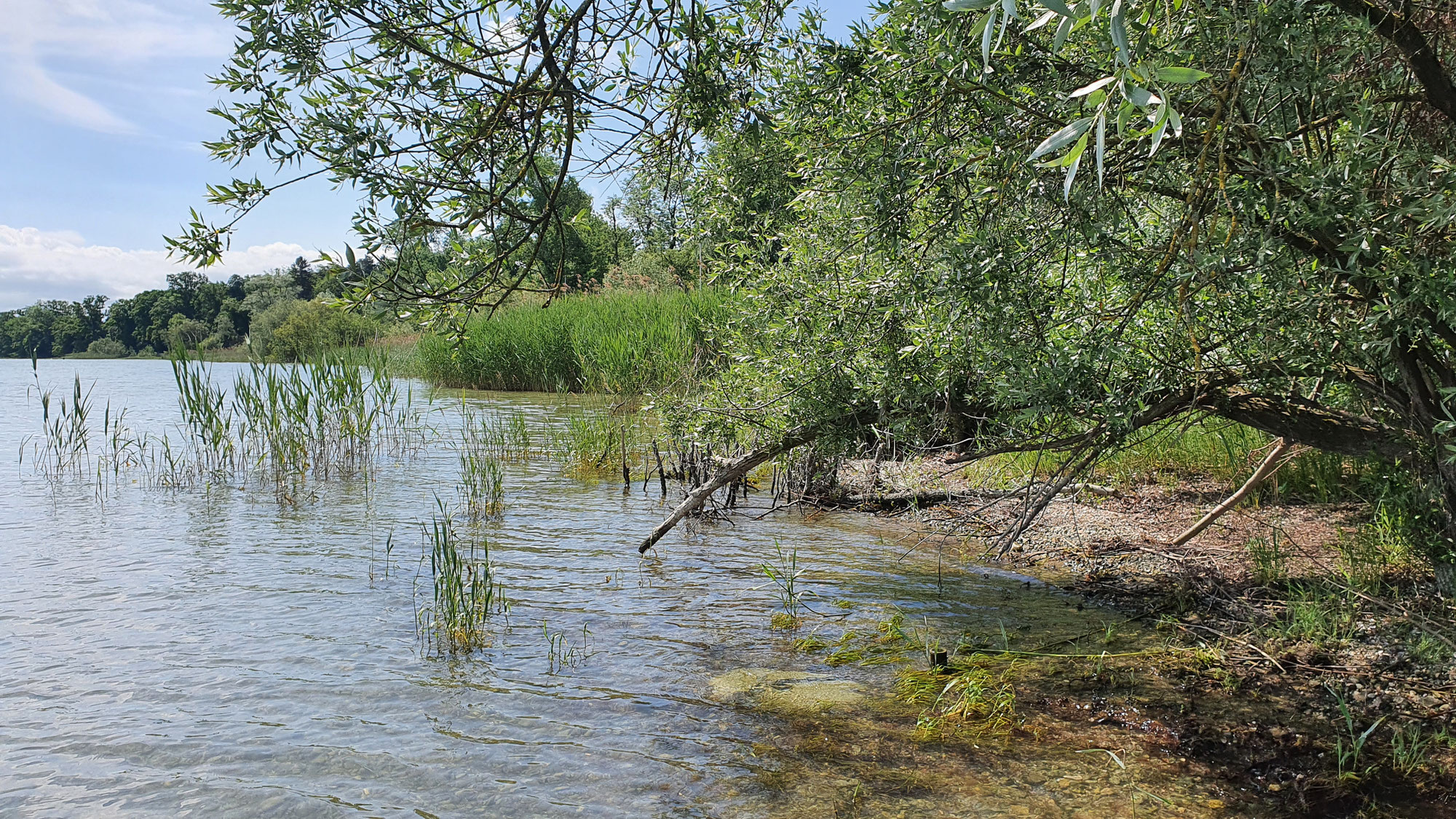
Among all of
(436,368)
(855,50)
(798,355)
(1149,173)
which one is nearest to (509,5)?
(855,50)

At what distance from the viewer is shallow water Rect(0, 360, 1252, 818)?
3.85 meters

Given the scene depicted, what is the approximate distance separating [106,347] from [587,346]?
54.8 meters

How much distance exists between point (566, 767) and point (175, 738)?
204 cm

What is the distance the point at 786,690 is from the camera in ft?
16.2

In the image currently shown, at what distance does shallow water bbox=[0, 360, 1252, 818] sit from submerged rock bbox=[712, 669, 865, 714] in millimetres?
90

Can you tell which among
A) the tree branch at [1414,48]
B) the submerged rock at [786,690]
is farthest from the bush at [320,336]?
the tree branch at [1414,48]

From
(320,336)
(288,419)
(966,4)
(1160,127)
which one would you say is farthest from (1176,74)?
(320,336)

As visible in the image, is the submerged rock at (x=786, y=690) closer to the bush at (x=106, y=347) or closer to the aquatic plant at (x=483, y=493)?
the aquatic plant at (x=483, y=493)

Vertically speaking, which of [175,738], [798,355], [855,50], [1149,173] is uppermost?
[855,50]

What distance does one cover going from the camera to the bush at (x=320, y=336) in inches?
474

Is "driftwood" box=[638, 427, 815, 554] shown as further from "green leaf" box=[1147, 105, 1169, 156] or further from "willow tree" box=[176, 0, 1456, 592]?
"green leaf" box=[1147, 105, 1169, 156]

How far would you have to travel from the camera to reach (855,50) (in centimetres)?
472

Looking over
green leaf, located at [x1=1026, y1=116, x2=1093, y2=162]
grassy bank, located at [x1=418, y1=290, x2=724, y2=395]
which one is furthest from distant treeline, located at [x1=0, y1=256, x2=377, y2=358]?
green leaf, located at [x1=1026, y1=116, x2=1093, y2=162]

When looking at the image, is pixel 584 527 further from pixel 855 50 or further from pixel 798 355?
pixel 855 50
